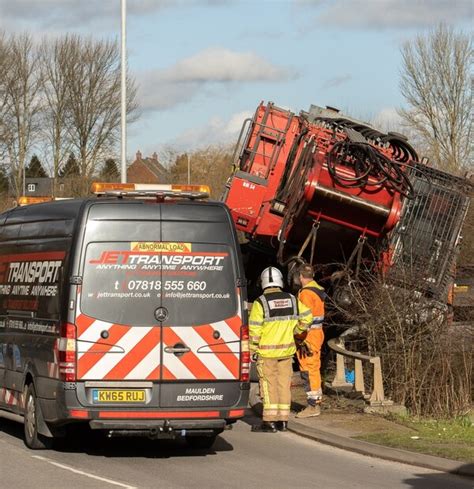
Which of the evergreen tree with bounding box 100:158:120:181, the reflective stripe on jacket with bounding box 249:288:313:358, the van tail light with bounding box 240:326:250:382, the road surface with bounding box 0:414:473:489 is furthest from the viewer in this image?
the evergreen tree with bounding box 100:158:120:181

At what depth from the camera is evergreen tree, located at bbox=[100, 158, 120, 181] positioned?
51297 mm

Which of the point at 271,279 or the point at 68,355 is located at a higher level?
the point at 271,279

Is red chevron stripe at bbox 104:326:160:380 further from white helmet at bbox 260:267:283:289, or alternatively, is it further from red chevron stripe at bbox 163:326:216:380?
white helmet at bbox 260:267:283:289

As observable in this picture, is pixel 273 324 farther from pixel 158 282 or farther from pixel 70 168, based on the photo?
pixel 70 168

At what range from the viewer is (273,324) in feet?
40.5

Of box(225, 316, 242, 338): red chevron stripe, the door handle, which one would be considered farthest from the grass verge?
the door handle

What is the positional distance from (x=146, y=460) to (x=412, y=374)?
13.7 ft

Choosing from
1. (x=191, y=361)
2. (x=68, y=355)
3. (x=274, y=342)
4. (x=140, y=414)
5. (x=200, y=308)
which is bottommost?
(x=140, y=414)

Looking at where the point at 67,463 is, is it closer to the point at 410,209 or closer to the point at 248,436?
the point at 248,436

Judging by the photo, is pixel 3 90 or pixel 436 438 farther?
pixel 3 90

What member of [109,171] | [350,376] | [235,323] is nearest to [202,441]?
[235,323]

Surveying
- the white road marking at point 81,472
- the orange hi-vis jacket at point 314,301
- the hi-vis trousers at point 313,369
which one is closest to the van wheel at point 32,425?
the white road marking at point 81,472

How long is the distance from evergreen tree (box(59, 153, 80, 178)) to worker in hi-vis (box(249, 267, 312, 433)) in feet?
133

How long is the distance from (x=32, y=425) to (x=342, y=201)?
600cm
